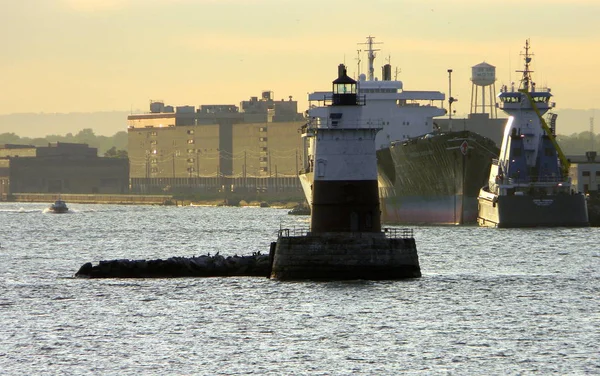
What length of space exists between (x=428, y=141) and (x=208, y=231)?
68.0 feet

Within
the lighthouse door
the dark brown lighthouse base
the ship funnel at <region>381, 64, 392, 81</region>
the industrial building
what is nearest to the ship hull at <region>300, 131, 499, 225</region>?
the industrial building

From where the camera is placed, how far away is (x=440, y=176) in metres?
126

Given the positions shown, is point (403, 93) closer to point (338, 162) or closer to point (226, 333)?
point (338, 162)

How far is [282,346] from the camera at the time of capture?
50281 millimetres

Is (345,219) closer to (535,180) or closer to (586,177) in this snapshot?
(535,180)

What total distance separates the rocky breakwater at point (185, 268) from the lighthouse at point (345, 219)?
8718mm

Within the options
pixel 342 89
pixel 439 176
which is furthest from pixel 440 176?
pixel 342 89

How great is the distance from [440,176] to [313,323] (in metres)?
72.3

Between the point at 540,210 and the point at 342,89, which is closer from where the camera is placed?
the point at 342,89

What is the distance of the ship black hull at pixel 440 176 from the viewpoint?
124 meters

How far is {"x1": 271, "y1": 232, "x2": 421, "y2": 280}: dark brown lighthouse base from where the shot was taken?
6028 centimetres

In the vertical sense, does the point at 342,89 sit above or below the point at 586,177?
above

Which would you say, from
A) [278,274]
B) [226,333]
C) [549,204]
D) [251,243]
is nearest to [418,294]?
[278,274]

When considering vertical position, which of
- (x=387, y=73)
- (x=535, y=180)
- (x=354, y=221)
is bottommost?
(x=354, y=221)
